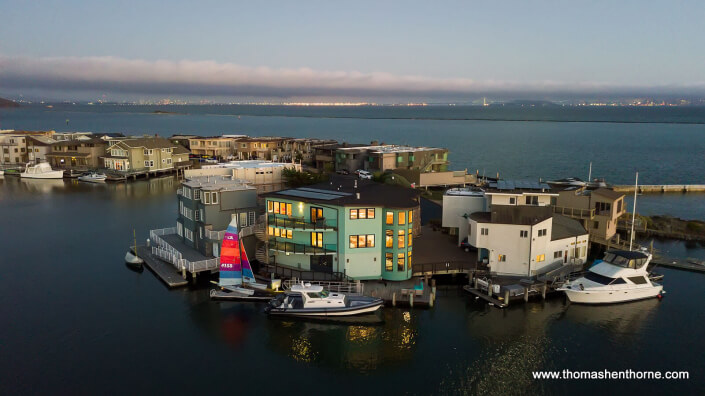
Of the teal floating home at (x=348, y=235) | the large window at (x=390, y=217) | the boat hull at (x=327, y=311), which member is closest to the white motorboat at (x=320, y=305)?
the boat hull at (x=327, y=311)

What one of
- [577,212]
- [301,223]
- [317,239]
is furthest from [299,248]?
[577,212]

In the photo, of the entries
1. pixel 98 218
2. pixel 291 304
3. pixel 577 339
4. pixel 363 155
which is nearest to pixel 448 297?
pixel 577 339

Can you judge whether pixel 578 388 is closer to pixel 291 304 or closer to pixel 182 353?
pixel 291 304

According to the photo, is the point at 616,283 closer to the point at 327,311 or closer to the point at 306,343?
the point at 327,311

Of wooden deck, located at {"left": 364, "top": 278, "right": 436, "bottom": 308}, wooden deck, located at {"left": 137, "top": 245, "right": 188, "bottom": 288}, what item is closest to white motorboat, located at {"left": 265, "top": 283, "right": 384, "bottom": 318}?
wooden deck, located at {"left": 364, "top": 278, "right": 436, "bottom": 308}

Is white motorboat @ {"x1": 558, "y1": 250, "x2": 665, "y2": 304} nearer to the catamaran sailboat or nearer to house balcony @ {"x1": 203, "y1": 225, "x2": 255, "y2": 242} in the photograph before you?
the catamaran sailboat

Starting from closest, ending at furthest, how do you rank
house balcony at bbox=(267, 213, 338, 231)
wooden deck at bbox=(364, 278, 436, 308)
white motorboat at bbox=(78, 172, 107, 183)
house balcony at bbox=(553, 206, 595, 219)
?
wooden deck at bbox=(364, 278, 436, 308) < house balcony at bbox=(267, 213, 338, 231) < house balcony at bbox=(553, 206, 595, 219) < white motorboat at bbox=(78, 172, 107, 183)
